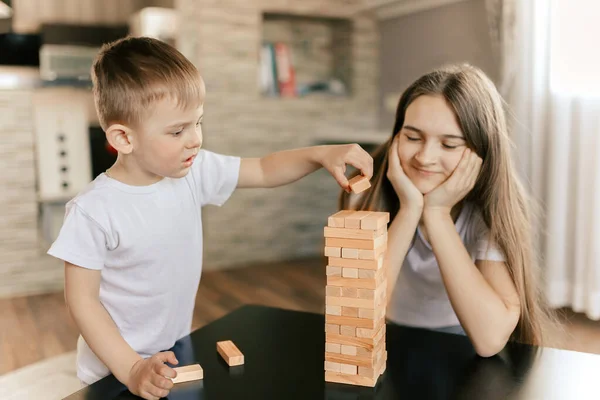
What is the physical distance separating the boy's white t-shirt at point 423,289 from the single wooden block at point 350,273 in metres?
0.54

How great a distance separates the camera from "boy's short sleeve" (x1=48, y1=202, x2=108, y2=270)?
0.88m

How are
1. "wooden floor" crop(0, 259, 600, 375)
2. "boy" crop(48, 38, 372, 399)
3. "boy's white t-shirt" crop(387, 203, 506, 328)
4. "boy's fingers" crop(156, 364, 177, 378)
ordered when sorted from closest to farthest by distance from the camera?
"boy's fingers" crop(156, 364, 177, 378) < "boy" crop(48, 38, 372, 399) < "boy's white t-shirt" crop(387, 203, 506, 328) < "wooden floor" crop(0, 259, 600, 375)

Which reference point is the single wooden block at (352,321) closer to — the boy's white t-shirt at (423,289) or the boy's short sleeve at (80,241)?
the boy's short sleeve at (80,241)

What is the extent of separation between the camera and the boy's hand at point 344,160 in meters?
1.00

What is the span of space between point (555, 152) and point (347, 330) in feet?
7.33

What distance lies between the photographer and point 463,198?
128 cm

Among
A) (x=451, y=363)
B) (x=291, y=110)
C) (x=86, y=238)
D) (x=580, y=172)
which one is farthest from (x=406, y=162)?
(x=291, y=110)

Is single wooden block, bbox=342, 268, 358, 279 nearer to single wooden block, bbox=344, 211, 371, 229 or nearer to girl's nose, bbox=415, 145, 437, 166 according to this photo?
single wooden block, bbox=344, 211, 371, 229

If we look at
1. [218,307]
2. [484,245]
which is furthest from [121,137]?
[218,307]

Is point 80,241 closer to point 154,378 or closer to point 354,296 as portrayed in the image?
point 154,378

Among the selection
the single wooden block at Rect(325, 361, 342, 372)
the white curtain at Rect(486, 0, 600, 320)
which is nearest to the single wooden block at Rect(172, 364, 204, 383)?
the single wooden block at Rect(325, 361, 342, 372)

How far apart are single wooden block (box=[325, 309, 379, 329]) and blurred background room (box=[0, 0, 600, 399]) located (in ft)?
5.56

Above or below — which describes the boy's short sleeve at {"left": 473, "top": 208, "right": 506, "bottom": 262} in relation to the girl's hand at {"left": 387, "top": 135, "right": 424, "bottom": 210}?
below

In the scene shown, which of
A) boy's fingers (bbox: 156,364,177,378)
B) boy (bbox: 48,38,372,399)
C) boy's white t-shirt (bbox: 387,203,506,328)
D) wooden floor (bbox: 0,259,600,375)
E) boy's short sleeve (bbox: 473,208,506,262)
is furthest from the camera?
wooden floor (bbox: 0,259,600,375)
